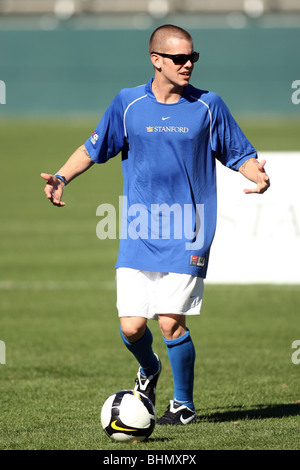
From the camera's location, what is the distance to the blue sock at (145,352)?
5.80m

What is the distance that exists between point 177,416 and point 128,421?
717mm

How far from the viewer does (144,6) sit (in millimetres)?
49594

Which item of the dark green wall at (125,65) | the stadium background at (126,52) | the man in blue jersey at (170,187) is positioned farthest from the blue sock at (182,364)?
the dark green wall at (125,65)

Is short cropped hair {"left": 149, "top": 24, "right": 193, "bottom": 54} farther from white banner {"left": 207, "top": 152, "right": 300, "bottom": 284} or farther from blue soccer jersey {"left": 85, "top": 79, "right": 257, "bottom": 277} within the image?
white banner {"left": 207, "top": 152, "right": 300, "bottom": 284}

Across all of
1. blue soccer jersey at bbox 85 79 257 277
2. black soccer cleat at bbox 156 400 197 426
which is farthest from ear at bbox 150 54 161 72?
black soccer cleat at bbox 156 400 197 426

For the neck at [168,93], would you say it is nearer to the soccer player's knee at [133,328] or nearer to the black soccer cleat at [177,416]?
the soccer player's knee at [133,328]

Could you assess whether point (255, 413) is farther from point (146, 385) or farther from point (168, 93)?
point (168, 93)

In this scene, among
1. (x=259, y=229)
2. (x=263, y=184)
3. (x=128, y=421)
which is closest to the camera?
(x=128, y=421)

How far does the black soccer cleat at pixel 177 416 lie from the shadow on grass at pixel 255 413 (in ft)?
0.65

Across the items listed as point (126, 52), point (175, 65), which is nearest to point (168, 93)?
point (175, 65)

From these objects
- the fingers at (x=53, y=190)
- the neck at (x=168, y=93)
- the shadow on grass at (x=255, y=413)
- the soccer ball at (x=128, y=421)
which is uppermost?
the neck at (x=168, y=93)

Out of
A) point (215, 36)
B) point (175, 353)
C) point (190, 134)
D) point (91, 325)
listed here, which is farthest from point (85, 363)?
point (215, 36)

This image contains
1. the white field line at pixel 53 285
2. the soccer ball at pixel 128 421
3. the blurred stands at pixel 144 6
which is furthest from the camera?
the blurred stands at pixel 144 6

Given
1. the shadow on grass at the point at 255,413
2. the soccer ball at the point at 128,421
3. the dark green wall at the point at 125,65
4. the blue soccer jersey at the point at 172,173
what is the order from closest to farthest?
the soccer ball at the point at 128,421 < the blue soccer jersey at the point at 172,173 < the shadow on grass at the point at 255,413 < the dark green wall at the point at 125,65
